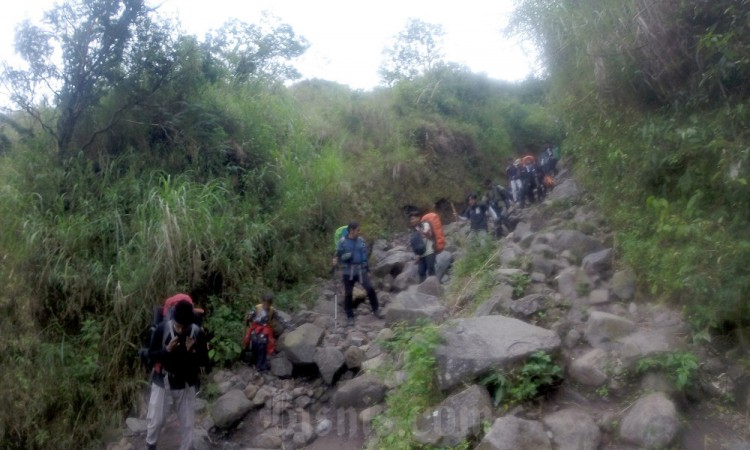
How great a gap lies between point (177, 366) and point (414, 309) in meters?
3.24

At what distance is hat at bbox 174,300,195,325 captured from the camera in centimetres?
624

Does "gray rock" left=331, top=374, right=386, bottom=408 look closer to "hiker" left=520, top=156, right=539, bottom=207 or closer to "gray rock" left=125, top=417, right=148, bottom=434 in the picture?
"gray rock" left=125, top=417, right=148, bottom=434

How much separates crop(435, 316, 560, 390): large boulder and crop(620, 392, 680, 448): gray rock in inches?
38.5

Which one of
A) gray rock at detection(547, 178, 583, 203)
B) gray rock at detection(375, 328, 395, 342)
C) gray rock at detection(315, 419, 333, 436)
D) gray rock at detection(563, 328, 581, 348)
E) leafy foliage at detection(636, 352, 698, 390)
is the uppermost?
gray rock at detection(547, 178, 583, 203)

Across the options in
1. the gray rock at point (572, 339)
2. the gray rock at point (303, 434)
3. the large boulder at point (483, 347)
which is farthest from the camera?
the gray rock at point (303, 434)

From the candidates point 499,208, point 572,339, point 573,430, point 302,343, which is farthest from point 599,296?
point 499,208

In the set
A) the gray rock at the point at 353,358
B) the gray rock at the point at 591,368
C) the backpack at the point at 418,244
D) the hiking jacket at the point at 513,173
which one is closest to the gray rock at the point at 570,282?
the gray rock at the point at 591,368

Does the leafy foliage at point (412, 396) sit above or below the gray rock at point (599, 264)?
below

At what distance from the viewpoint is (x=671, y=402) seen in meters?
5.30

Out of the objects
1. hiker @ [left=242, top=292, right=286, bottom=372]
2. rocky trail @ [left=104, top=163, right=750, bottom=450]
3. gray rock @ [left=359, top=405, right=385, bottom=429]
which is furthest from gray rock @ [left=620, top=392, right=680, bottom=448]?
hiker @ [left=242, top=292, right=286, bottom=372]

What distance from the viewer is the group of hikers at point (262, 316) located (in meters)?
6.35

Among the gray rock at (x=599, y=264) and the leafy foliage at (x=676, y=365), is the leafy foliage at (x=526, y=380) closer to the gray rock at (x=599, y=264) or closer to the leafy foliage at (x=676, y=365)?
the leafy foliage at (x=676, y=365)

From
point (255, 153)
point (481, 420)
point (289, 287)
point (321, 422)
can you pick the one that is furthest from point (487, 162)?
point (481, 420)

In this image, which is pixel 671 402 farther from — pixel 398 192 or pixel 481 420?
pixel 398 192
